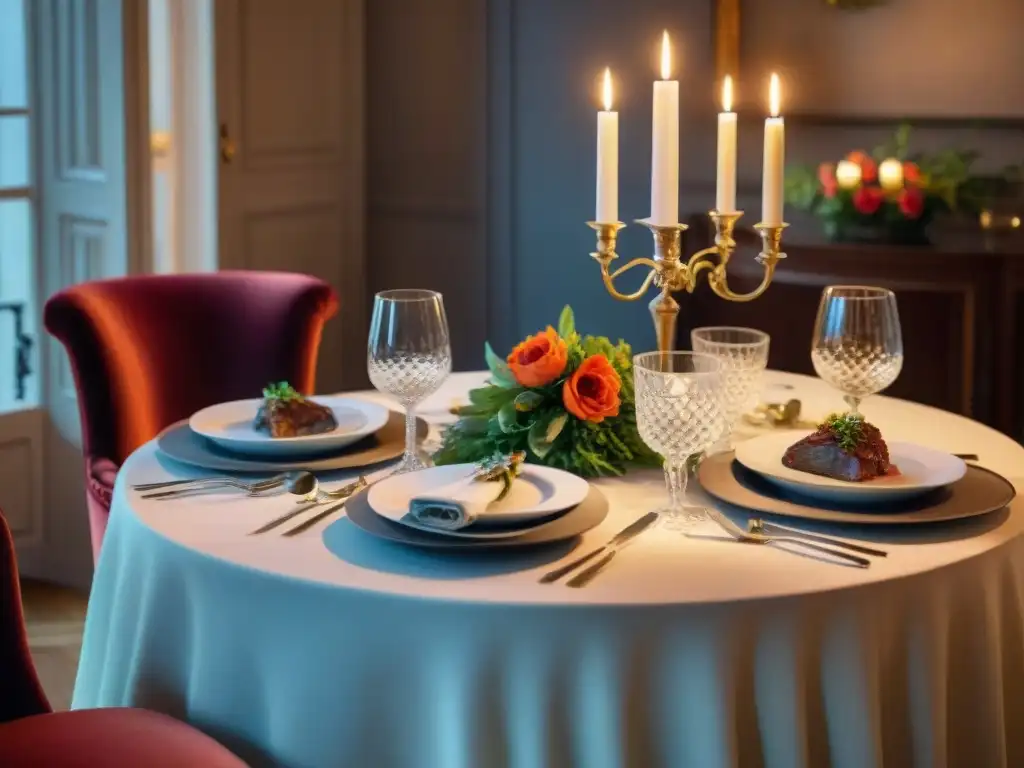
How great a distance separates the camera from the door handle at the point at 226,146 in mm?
4059

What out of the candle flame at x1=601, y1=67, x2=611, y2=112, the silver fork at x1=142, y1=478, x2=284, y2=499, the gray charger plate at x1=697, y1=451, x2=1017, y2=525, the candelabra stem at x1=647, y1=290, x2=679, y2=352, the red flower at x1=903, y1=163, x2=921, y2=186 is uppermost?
the candle flame at x1=601, y1=67, x2=611, y2=112

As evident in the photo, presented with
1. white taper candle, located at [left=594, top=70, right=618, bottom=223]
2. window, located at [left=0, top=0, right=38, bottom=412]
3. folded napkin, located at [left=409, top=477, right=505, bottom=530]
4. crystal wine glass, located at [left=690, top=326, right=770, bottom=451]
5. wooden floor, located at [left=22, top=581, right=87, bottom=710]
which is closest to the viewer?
folded napkin, located at [left=409, top=477, right=505, bottom=530]

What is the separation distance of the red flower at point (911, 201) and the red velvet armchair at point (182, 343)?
1.50m

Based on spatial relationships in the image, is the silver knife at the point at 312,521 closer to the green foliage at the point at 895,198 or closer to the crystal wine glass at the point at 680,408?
the crystal wine glass at the point at 680,408

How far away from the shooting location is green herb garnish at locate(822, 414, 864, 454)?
1713 mm

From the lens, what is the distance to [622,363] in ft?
6.48

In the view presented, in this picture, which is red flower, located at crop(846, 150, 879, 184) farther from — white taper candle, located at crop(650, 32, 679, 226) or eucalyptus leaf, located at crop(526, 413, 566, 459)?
eucalyptus leaf, located at crop(526, 413, 566, 459)

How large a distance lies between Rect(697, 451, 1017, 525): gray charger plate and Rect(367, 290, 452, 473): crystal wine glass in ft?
1.22

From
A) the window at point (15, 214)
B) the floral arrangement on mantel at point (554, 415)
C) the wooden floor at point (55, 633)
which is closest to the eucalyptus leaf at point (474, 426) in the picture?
the floral arrangement on mantel at point (554, 415)

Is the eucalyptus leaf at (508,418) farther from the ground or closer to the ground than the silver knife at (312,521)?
farther from the ground

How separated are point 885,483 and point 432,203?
3.06 metres

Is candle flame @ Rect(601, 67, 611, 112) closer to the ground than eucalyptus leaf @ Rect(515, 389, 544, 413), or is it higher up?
higher up

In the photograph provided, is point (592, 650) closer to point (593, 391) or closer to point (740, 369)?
point (593, 391)

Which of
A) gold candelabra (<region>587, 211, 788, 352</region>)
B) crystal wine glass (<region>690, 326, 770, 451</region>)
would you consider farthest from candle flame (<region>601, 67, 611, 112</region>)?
crystal wine glass (<region>690, 326, 770, 451</region>)
